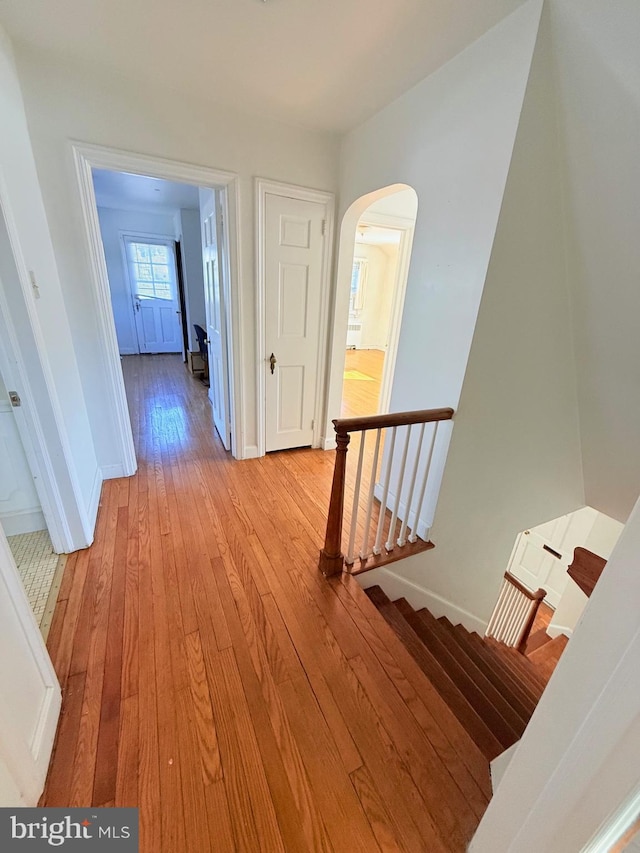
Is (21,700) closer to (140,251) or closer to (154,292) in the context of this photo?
(154,292)

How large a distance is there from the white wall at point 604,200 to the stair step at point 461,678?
170 cm

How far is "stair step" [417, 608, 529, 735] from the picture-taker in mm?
1693

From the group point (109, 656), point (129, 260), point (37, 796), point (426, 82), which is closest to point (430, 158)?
point (426, 82)

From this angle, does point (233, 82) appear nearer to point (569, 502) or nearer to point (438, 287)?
point (438, 287)

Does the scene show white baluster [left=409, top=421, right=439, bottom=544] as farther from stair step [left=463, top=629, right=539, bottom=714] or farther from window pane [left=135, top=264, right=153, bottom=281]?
window pane [left=135, top=264, right=153, bottom=281]

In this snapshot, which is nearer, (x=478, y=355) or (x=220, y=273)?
(x=478, y=355)

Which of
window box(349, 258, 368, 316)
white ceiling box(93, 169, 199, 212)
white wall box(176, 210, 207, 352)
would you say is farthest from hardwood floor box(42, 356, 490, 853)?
window box(349, 258, 368, 316)

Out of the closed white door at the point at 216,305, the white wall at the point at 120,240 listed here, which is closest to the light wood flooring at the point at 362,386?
the closed white door at the point at 216,305

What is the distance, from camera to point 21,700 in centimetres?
95

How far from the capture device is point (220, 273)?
2.62 meters

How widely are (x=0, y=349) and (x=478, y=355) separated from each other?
7.42 ft

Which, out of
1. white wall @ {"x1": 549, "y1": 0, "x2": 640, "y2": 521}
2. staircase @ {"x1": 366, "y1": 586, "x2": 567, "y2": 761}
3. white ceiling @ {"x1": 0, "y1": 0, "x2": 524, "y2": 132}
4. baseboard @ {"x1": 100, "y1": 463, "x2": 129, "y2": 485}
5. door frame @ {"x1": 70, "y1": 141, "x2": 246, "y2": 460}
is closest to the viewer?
white wall @ {"x1": 549, "y1": 0, "x2": 640, "y2": 521}

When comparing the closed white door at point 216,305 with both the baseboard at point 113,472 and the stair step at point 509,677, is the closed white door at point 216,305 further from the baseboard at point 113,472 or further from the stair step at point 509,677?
the stair step at point 509,677

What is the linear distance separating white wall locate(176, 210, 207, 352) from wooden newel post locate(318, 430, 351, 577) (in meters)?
4.66
